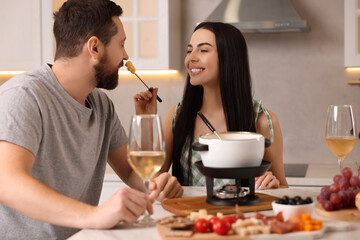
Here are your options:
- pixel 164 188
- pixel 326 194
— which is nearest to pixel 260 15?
pixel 164 188

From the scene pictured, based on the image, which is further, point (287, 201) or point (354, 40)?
point (354, 40)

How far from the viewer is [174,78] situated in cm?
395

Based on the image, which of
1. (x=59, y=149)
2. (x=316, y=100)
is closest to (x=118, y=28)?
(x=59, y=149)

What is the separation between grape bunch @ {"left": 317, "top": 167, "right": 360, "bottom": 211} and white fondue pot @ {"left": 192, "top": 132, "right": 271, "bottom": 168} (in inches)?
8.2

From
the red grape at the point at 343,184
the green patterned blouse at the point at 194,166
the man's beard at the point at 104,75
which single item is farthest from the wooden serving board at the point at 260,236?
the green patterned blouse at the point at 194,166

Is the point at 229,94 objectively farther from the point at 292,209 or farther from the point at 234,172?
the point at 292,209

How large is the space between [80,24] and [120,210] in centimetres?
87

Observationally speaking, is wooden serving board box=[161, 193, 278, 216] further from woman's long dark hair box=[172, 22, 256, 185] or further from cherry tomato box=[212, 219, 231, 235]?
woman's long dark hair box=[172, 22, 256, 185]

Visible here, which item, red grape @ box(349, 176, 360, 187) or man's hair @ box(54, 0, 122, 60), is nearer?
red grape @ box(349, 176, 360, 187)

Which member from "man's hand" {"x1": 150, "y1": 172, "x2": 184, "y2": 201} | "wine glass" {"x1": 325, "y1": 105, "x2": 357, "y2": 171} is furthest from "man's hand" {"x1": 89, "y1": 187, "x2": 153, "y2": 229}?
"wine glass" {"x1": 325, "y1": 105, "x2": 357, "y2": 171}

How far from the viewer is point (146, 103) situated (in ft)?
8.29

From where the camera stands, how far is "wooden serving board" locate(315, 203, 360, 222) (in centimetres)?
137

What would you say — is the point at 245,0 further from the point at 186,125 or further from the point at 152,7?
the point at 186,125

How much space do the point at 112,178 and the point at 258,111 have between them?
48.6 inches
